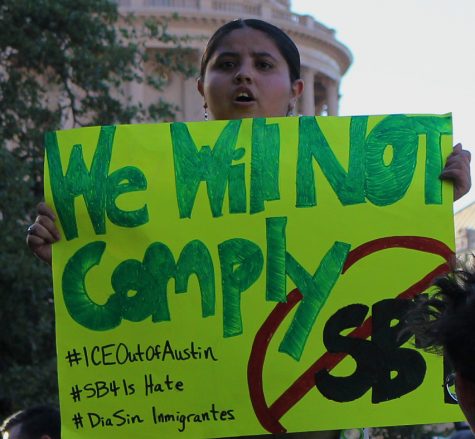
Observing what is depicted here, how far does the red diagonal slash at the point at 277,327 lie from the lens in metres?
3.32

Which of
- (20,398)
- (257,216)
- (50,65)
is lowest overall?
(20,398)

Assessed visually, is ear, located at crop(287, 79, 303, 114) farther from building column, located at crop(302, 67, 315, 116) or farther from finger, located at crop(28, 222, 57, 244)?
building column, located at crop(302, 67, 315, 116)

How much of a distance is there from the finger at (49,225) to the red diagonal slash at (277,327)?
610 millimetres

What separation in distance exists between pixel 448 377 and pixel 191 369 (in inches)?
26.3

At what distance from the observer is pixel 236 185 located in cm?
354

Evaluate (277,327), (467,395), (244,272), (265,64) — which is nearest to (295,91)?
(265,64)

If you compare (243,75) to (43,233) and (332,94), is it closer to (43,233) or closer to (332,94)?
(43,233)

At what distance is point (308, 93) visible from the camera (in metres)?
59.1

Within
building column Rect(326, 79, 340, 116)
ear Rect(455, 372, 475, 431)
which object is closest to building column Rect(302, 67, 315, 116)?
building column Rect(326, 79, 340, 116)

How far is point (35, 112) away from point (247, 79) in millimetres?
14127

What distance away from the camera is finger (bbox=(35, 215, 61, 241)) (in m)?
3.47

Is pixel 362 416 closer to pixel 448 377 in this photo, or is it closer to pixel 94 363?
pixel 448 377

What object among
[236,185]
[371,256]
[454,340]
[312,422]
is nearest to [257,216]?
[236,185]

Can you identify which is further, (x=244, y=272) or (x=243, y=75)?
(x=243, y=75)
